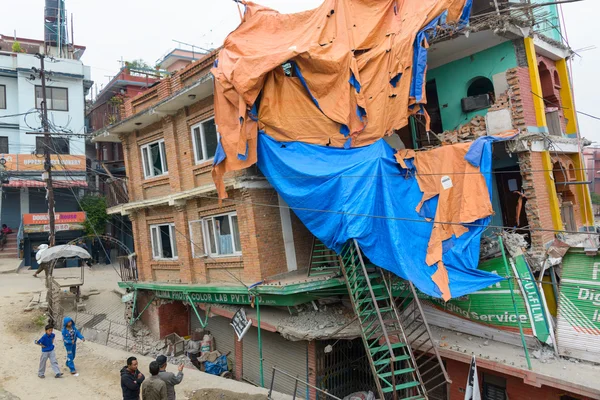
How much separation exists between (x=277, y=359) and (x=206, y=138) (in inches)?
292

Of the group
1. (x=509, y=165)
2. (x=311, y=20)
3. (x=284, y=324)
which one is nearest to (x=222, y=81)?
(x=311, y=20)

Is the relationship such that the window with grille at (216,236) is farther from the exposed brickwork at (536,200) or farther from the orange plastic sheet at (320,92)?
the exposed brickwork at (536,200)

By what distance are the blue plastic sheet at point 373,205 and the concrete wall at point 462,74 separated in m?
3.09

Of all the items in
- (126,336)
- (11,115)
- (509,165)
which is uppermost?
(11,115)

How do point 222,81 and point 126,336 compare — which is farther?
point 126,336

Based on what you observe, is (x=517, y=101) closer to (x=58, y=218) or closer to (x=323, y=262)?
(x=323, y=262)

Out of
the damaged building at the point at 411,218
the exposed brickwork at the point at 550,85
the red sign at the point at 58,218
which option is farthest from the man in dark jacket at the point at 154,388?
the red sign at the point at 58,218

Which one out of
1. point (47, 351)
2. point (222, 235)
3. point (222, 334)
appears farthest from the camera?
point (222, 334)

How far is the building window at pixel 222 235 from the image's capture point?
1312 cm

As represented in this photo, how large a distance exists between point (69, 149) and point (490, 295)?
3197cm

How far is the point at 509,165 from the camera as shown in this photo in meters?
14.2

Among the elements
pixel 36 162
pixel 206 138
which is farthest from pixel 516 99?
pixel 36 162

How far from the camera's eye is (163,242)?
1658cm

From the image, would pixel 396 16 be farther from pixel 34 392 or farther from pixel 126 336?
pixel 126 336
